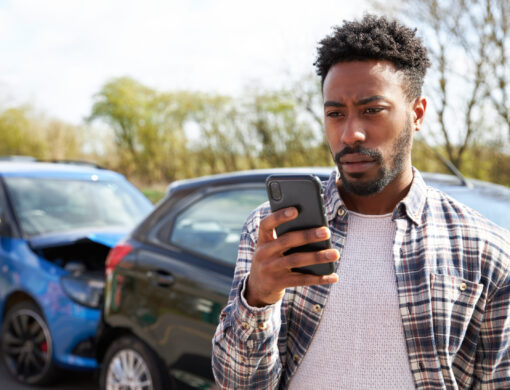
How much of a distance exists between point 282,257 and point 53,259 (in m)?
3.59

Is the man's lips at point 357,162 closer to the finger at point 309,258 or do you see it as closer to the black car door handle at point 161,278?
the finger at point 309,258

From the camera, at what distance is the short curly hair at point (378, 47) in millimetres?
1496

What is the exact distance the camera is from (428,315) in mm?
1369

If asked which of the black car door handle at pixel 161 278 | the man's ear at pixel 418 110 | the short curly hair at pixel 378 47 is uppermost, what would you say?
the short curly hair at pixel 378 47

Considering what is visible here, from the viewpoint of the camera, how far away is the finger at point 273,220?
122cm

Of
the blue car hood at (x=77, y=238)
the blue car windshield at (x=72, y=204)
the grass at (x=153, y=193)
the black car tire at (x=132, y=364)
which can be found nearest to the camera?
the black car tire at (x=132, y=364)

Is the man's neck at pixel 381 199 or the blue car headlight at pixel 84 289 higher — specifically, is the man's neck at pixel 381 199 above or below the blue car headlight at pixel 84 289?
above

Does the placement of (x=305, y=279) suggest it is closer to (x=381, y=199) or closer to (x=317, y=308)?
(x=317, y=308)

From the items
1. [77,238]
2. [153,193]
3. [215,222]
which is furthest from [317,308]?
[153,193]

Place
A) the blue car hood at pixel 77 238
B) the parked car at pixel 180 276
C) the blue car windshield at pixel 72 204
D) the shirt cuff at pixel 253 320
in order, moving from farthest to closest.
Result: 1. the blue car windshield at pixel 72 204
2. the blue car hood at pixel 77 238
3. the parked car at pixel 180 276
4. the shirt cuff at pixel 253 320

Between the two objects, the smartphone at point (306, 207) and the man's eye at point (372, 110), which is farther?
the man's eye at point (372, 110)

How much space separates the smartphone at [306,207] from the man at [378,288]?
11cm

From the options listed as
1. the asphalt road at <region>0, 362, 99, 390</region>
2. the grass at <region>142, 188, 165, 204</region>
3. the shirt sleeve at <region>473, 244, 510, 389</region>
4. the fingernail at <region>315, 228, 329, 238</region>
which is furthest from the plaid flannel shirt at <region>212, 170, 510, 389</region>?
the grass at <region>142, 188, 165, 204</region>

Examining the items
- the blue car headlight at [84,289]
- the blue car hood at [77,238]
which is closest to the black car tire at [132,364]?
the blue car headlight at [84,289]
